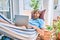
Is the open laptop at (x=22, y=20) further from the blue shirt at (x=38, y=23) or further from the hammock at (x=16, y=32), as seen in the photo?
the blue shirt at (x=38, y=23)

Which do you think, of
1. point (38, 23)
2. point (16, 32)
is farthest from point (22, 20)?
point (38, 23)

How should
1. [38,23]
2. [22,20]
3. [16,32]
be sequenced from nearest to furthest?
[16,32] < [22,20] < [38,23]

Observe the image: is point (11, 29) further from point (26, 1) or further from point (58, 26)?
point (26, 1)

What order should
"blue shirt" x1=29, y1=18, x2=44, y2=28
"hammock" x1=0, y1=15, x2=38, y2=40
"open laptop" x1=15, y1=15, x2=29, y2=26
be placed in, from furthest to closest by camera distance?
1. "blue shirt" x1=29, y1=18, x2=44, y2=28
2. "open laptop" x1=15, y1=15, x2=29, y2=26
3. "hammock" x1=0, y1=15, x2=38, y2=40

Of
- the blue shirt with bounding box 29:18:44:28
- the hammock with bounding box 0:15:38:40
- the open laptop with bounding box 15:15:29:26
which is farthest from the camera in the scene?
the blue shirt with bounding box 29:18:44:28

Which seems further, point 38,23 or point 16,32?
point 38,23

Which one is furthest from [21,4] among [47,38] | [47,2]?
[47,38]

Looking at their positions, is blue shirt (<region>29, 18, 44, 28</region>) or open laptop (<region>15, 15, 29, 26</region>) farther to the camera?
blue shirt (<region>29, 18, 44, 28</region>)

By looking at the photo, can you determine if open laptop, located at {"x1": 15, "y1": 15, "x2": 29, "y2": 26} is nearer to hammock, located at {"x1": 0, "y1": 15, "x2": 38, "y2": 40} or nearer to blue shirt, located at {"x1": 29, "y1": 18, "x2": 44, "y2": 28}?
hammock, located at {"x1": 0, "y1": 15, "x2": 38, "y2": 40}

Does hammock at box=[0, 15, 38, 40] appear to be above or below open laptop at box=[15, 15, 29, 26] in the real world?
below

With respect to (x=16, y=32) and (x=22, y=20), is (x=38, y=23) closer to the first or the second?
(x=22, y=20)

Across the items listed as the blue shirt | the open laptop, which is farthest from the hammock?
the blue shirt

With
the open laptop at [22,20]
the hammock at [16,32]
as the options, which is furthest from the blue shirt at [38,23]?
the hammock at [16,32]

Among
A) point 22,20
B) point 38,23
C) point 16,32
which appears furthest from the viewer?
point 38,23
